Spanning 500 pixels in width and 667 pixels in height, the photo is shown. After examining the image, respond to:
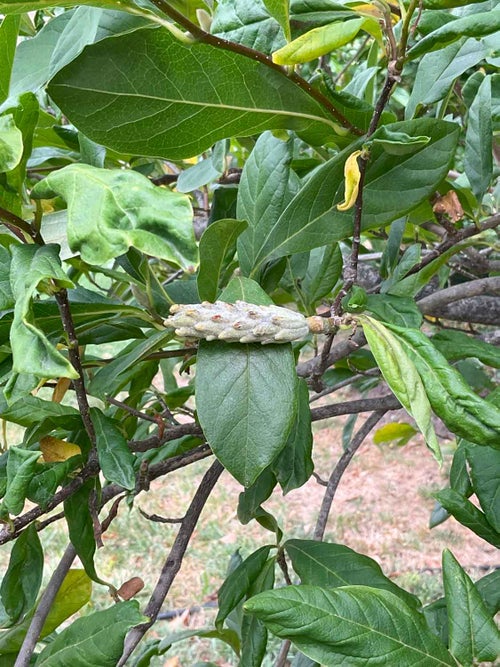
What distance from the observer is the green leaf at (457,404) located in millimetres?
470

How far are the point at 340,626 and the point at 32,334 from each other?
0.35m

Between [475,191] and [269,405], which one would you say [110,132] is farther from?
[475,191]

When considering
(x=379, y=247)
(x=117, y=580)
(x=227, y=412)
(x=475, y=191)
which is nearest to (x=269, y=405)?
(x=227, y=412)

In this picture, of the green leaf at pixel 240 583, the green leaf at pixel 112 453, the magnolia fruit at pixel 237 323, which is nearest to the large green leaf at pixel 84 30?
the magnolia fruit at pixel 237 323

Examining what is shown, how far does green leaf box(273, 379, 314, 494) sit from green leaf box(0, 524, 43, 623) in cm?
30

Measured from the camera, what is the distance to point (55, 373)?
0.38 m

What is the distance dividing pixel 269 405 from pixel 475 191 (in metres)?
0.45

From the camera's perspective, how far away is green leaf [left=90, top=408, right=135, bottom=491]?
2.11ft

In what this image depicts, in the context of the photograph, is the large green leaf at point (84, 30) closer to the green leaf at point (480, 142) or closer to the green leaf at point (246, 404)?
the green leaf at point (246, 404)

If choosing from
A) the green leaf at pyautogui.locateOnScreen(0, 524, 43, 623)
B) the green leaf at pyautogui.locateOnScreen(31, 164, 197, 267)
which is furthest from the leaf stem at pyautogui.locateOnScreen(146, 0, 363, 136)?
the green leaf at pyautogui.locateOnScreen(0, 524, 43, 623)

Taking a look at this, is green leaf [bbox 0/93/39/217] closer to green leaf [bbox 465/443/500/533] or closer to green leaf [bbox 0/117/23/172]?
green leaf [bbox 0/117/23/172]

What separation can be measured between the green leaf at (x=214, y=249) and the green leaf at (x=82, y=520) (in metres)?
0.27

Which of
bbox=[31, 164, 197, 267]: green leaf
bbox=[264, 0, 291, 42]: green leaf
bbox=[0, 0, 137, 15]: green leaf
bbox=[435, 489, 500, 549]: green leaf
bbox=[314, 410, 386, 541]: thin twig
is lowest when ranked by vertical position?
bbox=[314, 410, 386, 541]: thin twig

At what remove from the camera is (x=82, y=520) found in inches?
30.2
